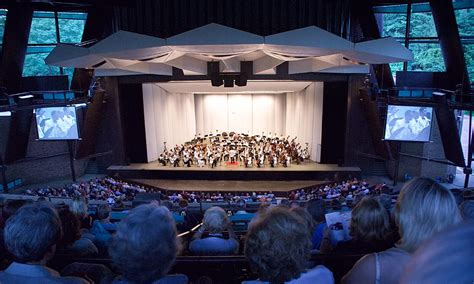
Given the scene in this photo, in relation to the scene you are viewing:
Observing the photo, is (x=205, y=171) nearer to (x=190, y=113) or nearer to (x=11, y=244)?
(x=190, y=113)

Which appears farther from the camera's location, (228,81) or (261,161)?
(261,161)

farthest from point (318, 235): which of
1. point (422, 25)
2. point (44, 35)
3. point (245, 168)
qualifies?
point (44, 35)

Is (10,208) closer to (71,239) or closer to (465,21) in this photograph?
(71,239)

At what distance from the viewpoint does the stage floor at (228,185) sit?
1327 centimetres

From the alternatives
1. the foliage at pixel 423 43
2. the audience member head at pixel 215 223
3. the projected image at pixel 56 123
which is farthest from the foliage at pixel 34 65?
the foliage at pixel 423 43

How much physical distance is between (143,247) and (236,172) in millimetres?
13145

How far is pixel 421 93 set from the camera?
1202 centimetres

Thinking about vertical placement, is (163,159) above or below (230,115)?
below

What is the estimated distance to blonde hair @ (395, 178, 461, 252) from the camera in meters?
1.17

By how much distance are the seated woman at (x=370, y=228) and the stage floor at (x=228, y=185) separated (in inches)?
429

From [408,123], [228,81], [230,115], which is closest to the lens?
[408,123]

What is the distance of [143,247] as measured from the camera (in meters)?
1.26

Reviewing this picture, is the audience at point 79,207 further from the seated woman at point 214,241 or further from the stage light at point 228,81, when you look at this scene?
the stage light at point 228,81

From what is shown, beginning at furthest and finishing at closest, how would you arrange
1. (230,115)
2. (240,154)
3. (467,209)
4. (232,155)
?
(230,115)
(240,154)
(232,155)
(467,209)
